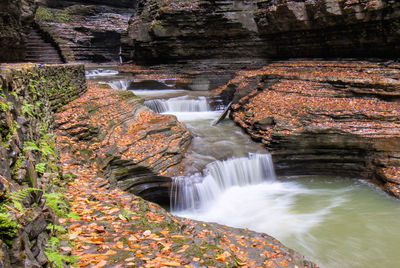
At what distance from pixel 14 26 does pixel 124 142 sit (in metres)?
7.10

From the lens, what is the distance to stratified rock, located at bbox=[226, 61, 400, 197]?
9625 millimetres

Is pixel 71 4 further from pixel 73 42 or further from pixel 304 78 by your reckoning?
pixel 304 78

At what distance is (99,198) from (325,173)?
860 cm

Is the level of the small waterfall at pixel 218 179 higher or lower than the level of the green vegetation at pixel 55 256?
lower

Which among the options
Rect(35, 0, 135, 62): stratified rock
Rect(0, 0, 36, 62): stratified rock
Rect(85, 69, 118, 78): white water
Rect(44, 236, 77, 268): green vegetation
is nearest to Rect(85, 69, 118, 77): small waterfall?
Rect(85, 69, 118, 78): white water

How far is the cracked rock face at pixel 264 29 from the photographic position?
1457 cm

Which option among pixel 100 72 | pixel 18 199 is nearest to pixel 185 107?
pixel 100 72

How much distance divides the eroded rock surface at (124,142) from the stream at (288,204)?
2.18 feet

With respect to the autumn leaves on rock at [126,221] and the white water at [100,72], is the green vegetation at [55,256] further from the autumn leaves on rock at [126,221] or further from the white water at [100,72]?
the white water at [100,72]

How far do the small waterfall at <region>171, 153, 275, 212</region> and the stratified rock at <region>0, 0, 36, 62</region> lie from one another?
901cm

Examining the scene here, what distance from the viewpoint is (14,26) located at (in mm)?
10914

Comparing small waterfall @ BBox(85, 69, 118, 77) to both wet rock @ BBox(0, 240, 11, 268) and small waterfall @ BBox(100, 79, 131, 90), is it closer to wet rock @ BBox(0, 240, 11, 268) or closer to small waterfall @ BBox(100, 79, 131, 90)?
small waterfall @ BBox(100, 79, 131, 90)

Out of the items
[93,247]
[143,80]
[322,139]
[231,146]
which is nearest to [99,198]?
[93,247]

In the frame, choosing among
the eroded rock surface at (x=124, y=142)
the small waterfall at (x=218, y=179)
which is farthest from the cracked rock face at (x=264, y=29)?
the eroded rock surface at (x=124, y=142)
